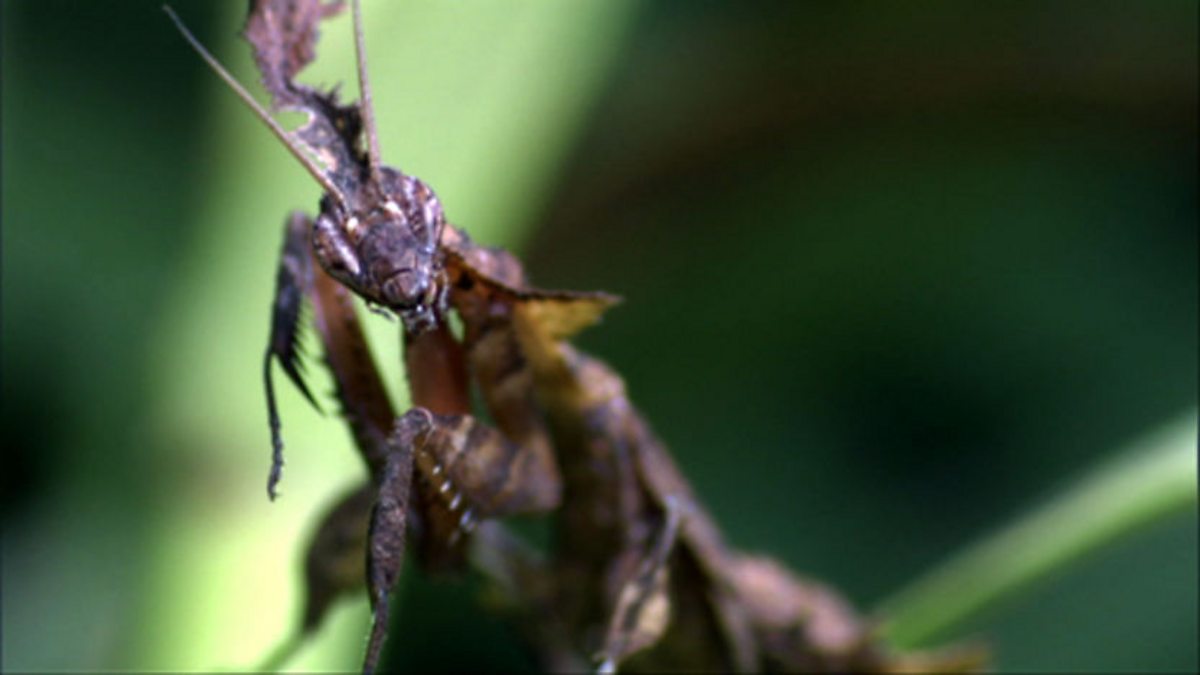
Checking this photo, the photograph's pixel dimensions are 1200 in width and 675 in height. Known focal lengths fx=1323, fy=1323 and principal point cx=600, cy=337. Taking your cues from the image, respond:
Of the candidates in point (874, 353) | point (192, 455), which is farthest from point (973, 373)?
point (192, 455)

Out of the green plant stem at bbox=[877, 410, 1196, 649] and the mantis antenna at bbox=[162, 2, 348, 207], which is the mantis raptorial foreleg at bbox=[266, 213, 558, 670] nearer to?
the mantis antenna at bbox=[162, 2, 348, 207]

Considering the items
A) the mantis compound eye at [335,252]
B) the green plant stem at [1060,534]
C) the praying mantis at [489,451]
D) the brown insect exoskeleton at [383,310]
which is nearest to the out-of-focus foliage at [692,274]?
the green plant stem at [1060,534]

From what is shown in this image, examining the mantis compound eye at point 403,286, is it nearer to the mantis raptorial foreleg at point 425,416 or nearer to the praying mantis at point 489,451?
the praying mantis at point 489,451

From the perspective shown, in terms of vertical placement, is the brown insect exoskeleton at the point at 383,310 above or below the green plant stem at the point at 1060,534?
below

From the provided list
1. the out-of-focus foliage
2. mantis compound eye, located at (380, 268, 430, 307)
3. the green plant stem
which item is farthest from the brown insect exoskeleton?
the green plant stem

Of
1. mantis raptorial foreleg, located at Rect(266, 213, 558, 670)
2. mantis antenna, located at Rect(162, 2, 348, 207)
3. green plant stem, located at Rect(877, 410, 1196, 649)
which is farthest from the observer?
green plant stem, located at Rect(877, 410, 1196, 649)

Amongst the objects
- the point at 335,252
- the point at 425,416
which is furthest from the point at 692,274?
the point at 335,252
